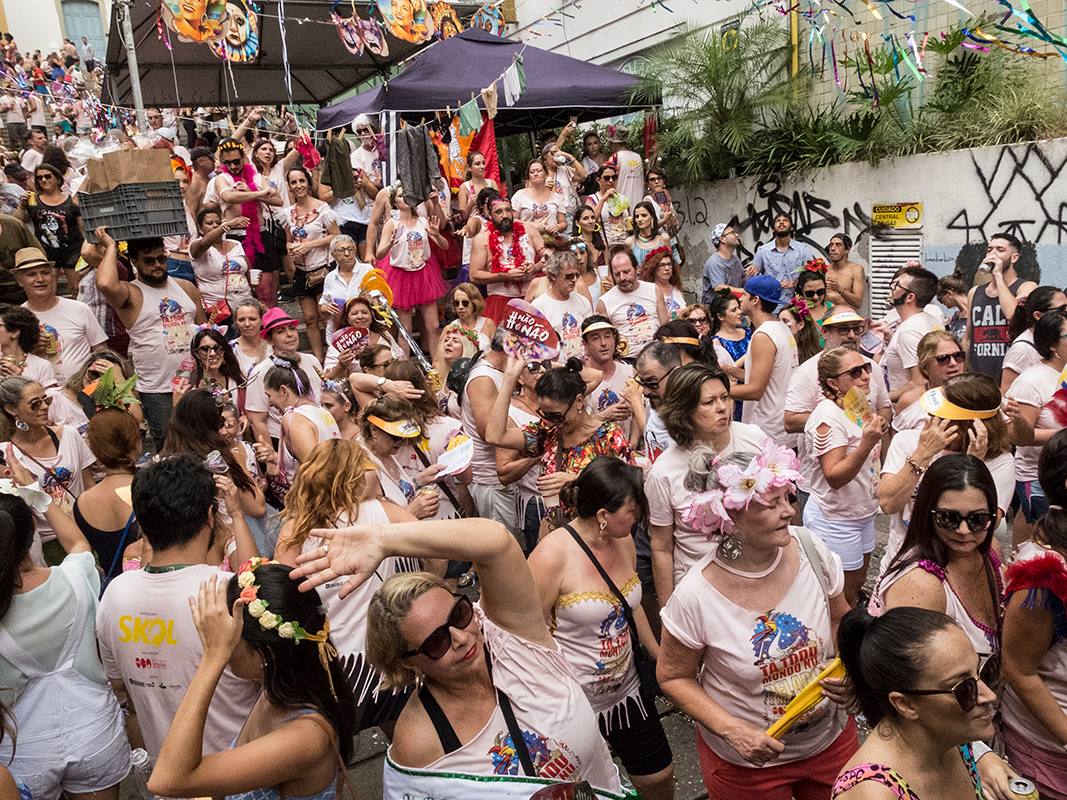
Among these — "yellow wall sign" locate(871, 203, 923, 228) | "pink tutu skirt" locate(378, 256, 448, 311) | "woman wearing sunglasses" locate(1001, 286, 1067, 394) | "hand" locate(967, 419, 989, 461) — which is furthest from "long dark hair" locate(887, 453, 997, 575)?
"yellow wall sign" locate(871, 203, 923, 228)

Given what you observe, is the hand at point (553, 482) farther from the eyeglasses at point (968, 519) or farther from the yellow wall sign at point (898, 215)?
the yellow wall sign at point (898, 215)

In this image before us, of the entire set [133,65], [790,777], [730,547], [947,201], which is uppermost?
[133,65]

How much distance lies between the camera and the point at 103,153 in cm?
616

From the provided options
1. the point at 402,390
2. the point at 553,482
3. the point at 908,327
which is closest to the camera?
the point at 553,482

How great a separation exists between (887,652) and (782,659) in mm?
529

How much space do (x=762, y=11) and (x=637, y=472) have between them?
11.6m

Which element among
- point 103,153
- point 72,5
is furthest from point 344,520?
point 72,5

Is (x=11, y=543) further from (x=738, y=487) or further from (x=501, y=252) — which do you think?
(x=501, y=252)

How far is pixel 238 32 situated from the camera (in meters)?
10.7

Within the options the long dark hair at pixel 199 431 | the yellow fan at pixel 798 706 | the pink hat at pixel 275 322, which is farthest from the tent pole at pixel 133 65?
the yellow fan at pixel 798 706

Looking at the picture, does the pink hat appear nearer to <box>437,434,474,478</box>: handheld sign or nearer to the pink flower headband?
<box>437,434,474,478</box>: handheld sign

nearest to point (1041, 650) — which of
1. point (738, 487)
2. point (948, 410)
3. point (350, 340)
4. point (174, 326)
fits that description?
point (738, 487)

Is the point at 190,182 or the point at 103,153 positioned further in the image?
the point at 190,182

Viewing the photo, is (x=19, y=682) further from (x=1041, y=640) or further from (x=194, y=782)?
(x=1041, y=640)
